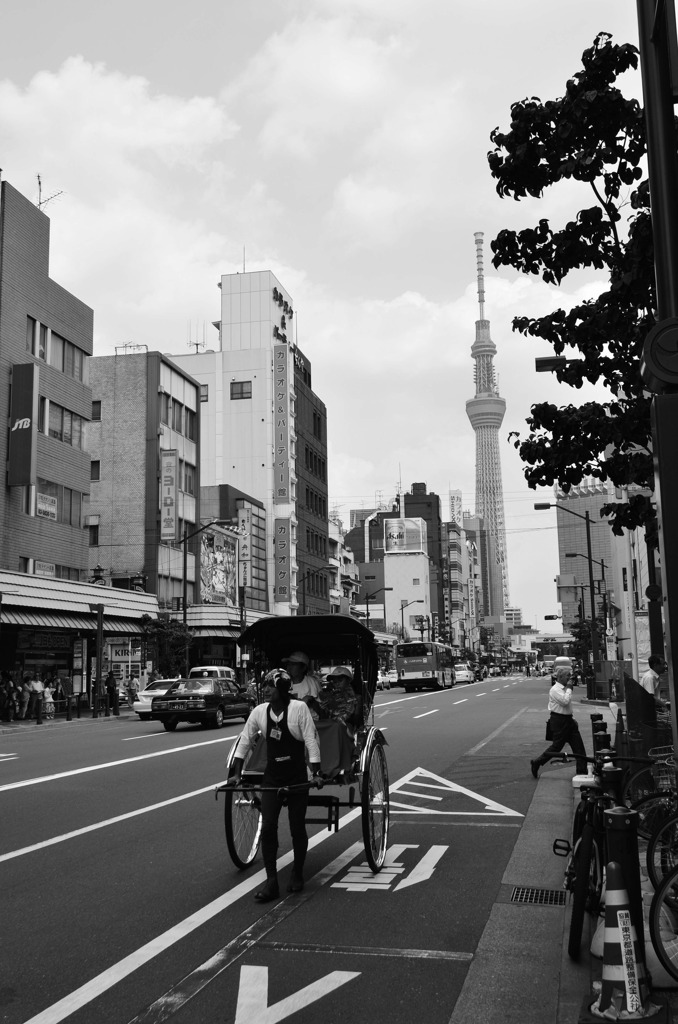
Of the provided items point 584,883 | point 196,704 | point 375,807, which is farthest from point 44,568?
point 584,883

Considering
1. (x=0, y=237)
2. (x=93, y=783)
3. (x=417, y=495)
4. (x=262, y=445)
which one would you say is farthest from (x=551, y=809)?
(x=417, y=495)

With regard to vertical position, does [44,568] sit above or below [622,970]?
above

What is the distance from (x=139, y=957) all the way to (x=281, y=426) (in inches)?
2997

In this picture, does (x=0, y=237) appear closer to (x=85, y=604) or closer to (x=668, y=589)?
(x=85, y=604)

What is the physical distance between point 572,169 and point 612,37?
53.3 inches

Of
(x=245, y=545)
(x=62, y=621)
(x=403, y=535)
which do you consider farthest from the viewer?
(x=403, y=535)

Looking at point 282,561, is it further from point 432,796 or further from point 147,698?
point 432,796

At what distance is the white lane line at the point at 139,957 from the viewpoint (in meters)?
4.96

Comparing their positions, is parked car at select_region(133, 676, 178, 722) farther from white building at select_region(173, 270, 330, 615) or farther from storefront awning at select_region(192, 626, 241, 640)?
white building at select_region(173, 270, 330, 615)

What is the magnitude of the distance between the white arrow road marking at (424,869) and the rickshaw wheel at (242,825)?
4.69ft

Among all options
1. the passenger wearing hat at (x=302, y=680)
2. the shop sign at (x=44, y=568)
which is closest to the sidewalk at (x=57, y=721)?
the shop sign at (x=44, y=568)

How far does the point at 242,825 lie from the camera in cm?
838

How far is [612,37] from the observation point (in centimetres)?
838

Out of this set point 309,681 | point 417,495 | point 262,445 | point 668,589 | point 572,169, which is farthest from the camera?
point 417,495
